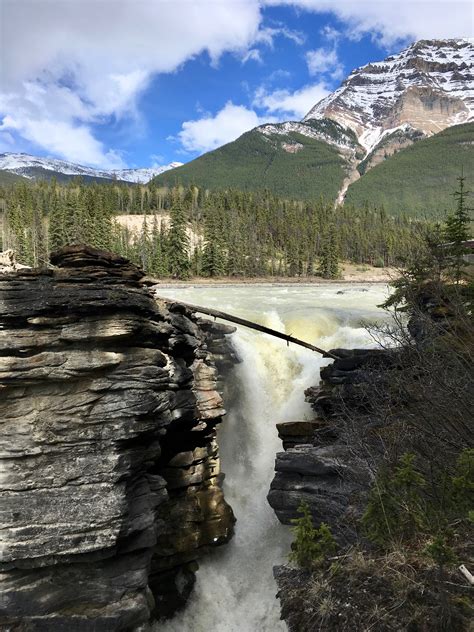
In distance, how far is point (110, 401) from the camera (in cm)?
1109

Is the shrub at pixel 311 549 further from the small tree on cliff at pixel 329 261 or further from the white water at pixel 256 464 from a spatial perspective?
the small tree on cliff at pixel 329 261

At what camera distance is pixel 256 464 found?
58.7ft

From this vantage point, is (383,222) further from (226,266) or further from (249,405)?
(249,405)

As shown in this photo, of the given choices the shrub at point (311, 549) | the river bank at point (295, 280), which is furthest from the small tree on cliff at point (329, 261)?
the shrub at point (311, 549)

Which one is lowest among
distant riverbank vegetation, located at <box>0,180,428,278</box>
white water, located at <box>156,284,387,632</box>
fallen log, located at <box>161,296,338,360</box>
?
white water, located at <box>156,284,387,632</box>

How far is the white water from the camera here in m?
12.9

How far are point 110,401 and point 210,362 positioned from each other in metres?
6.98

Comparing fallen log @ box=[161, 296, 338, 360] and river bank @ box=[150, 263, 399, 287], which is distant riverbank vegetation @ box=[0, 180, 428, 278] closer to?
river bank @ box=[150, 263, 399, 287]

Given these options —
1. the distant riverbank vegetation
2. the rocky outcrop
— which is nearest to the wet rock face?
the rocky outcrop

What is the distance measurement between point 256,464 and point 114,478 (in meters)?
8.25

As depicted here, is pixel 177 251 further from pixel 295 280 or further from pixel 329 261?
pixel 329 261

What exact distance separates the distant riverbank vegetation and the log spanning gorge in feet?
130

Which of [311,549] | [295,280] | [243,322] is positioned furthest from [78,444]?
[295,280]

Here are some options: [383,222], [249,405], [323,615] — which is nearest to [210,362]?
[249,405]
